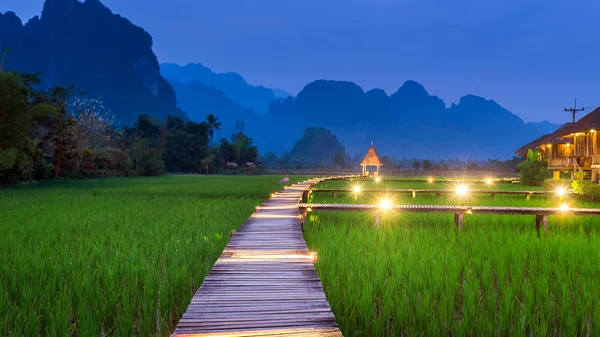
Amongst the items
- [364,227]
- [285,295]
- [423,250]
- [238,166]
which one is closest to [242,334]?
[285,295]

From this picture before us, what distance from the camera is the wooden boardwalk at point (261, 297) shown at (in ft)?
8.41

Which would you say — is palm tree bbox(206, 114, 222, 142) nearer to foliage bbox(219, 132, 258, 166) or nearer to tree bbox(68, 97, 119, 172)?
foliage bbox(219, 132, 258, 166)

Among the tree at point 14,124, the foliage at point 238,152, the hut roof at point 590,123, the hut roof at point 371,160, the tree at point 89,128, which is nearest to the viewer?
the tree at point 14,124

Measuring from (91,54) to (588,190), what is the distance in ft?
400

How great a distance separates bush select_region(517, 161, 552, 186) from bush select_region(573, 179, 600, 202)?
10.8 meters

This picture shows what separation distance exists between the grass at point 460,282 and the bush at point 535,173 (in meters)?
19.5

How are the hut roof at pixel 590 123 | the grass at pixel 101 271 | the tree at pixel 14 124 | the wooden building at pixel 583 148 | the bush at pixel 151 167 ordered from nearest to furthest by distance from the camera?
1. the grass at pixel 101 271
2. the tree at pixel 14 124
3. the hut roof at pixel 590 123
4. the wooden building at pixel 583 148
5. the bush at pixel 151 167

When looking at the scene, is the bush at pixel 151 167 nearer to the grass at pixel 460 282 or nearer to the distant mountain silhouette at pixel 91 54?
the grass at pixel 460 282

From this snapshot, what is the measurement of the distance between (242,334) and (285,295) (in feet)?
2.62

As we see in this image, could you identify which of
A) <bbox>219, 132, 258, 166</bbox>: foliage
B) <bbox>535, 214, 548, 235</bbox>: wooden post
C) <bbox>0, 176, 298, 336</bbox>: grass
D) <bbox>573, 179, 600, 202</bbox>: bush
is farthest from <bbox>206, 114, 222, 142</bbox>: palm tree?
<bbox>535, 214, 548, 235</bbox>: wooden post

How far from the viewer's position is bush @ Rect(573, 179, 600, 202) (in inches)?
517

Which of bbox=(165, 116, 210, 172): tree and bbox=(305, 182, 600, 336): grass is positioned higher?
bbox=(165, 116, 210, 172): tree

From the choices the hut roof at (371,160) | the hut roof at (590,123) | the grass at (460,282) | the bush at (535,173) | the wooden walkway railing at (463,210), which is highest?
the hut roof at (590,123)

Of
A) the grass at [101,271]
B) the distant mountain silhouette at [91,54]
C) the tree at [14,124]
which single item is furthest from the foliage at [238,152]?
the distant mountain silhouette at [91,54]
